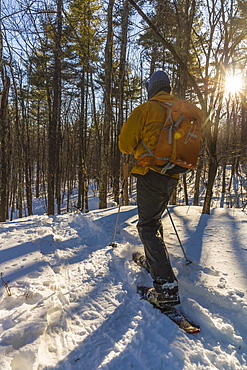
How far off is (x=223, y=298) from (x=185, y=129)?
1.77 metres

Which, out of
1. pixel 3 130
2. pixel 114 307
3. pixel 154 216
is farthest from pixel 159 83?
pixel 3 130

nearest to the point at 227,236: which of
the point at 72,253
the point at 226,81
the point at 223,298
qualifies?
the point at 223,298

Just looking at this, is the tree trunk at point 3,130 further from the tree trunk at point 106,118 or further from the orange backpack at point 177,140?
the orange backpack at point 177,140

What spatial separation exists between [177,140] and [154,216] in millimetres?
845

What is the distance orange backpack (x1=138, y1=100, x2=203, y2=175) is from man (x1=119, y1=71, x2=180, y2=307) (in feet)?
0.22

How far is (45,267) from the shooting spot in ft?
9.45

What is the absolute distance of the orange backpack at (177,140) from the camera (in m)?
2.09

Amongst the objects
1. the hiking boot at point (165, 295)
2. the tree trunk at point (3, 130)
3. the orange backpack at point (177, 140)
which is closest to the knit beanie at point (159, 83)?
the orange backpack at point (177, 140)

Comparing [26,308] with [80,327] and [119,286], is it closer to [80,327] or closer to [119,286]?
[80,327]

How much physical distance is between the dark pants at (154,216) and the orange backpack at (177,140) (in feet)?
0.54

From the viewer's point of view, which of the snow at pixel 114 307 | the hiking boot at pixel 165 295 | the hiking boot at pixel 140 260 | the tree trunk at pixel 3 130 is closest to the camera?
the snow at pixel 114 307

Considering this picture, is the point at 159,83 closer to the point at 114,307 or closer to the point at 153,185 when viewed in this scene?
the point at 153,185

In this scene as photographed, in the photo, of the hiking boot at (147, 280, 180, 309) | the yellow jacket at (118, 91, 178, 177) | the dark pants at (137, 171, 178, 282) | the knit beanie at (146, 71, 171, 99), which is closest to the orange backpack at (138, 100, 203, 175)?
the yellow jacket at (118, 91, 178, 177)

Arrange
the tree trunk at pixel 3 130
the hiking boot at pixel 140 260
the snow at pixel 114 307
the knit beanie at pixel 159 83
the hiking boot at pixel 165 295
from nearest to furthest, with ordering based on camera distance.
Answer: the snow at pixel 114 307
the hiking boot at pixel 165 295
the knit beanie at pixel 159 83
the hiking boot at pixel 140 260
the tree trunk at pixel 3 130
